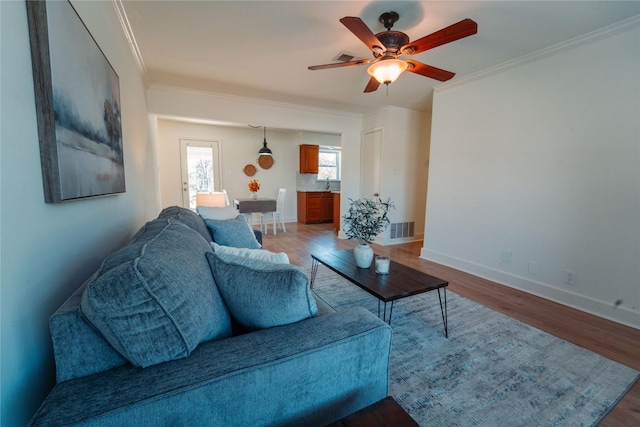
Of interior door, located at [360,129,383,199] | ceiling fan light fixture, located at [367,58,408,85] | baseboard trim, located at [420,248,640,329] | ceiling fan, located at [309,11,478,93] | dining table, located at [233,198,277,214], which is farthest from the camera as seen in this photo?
dining table, located at [233,198,277,214]

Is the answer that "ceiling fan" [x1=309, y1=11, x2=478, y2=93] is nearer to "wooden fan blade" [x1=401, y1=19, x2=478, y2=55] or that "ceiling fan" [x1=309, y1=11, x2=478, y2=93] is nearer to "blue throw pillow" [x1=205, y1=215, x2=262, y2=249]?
"wooden fan blade" [x1=401, y1=19, x2=478, y2=55]

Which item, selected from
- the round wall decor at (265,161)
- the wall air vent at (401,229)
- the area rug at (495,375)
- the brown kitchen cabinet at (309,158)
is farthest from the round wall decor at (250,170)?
the area rug at (495,375)

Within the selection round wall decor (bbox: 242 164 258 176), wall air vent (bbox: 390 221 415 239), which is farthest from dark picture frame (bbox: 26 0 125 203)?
round wall decor (bbox: 242 164 258 176)

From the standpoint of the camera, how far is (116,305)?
632 millimetres

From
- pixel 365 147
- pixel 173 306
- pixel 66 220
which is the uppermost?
pixel 365 147

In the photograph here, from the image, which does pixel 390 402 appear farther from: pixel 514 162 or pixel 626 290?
pixel 514 162

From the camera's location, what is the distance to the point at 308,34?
2.28m

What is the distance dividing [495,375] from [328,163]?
20.9 ft

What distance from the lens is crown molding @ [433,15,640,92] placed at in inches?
81.9

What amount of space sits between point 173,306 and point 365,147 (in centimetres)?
477

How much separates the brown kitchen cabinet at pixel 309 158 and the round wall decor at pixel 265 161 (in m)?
0.78

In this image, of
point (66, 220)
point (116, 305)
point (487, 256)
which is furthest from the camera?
point (487, 256)

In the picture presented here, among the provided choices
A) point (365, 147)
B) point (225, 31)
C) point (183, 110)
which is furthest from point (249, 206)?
point (225, 31)

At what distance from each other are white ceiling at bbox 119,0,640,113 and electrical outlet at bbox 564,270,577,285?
6.97 ft
